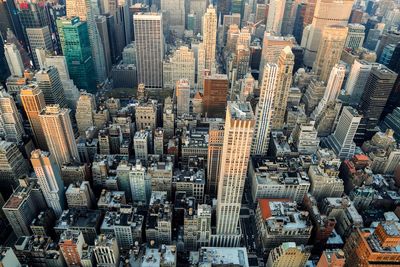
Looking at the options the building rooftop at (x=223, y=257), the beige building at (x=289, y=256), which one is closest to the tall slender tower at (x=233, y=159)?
the building rooftop at (x=223, y=257)

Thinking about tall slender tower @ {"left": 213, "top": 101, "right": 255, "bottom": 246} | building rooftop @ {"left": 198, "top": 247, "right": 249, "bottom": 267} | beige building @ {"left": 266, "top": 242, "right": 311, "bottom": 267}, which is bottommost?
building rooftop @ {"left": 198, "top": 247, "right": 249, "bottom": 267}

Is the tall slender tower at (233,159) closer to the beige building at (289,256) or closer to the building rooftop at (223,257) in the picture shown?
the building rooftop at (223,257)

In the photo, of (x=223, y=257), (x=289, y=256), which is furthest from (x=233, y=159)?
(x=289, y=256)

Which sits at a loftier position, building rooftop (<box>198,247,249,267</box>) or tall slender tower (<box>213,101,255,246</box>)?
tall slender tower (<box>213,101,255,246</box>)

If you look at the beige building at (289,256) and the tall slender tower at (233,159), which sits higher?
the tall slender tower at (233,159)

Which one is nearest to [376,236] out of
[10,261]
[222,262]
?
[222,262]

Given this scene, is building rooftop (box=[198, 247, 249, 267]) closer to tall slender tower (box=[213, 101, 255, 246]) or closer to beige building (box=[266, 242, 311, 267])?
tall slender tower (box=[213, 101, 255, 246])

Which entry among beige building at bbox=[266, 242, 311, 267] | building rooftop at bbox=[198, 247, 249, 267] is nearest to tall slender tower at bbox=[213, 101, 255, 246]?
building rooftop at bbox=[198, 247, 249, 267]
